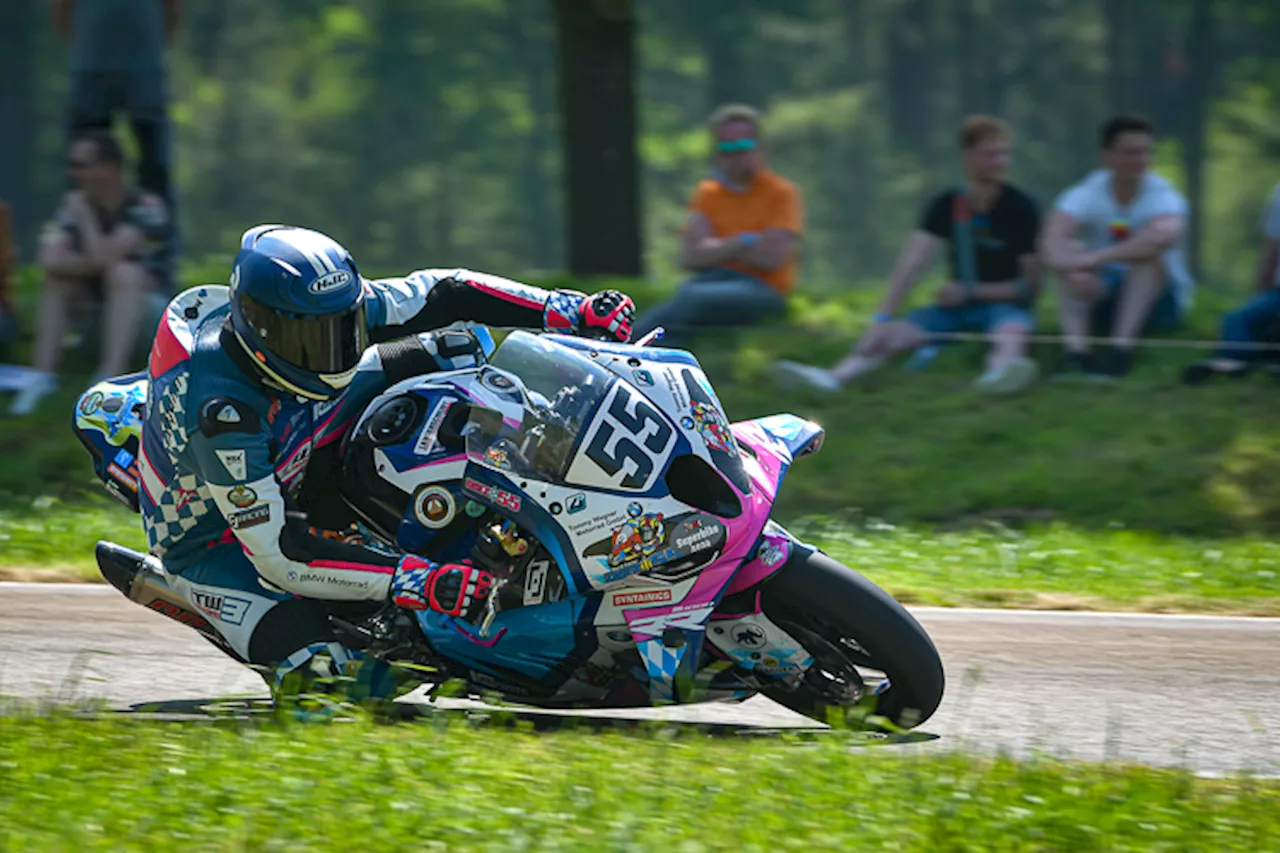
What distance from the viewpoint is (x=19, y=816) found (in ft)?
12.8

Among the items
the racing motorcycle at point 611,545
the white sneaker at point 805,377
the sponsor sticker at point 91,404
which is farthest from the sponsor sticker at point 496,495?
the white sneaker at point 805,377

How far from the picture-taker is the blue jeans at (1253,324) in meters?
9.67

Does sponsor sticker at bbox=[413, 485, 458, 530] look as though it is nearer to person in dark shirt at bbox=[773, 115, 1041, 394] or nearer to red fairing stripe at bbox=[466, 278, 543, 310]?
red fairing stripe at bbox=[466, 278, 543, 310]

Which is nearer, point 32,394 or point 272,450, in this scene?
point 272,450

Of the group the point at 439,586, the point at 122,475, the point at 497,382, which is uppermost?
the point at 497,382

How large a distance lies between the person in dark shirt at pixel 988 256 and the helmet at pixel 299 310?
5459 mm

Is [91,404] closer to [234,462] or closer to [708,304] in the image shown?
[234,462]

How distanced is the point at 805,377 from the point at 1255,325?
2.58 m

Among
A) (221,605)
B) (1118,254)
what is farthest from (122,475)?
(1118,254)

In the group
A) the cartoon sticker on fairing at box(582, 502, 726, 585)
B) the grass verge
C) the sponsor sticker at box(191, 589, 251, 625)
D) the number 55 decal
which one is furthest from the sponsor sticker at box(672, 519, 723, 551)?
the grass verge

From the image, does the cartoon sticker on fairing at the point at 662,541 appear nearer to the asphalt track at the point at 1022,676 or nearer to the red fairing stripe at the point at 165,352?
the asphalt track at the point at 1022,676

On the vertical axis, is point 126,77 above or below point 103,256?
above

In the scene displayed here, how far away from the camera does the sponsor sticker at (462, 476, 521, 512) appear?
15.8 feet

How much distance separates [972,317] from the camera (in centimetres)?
993
